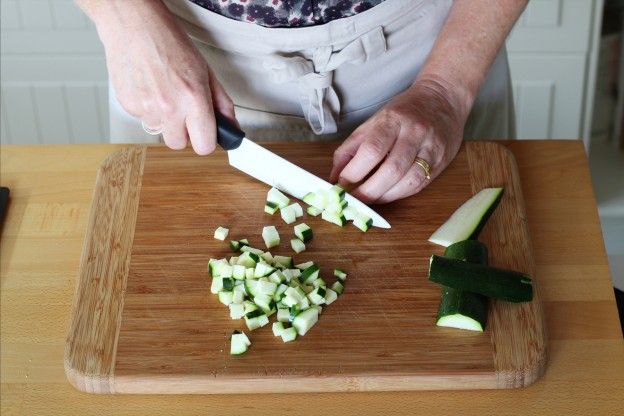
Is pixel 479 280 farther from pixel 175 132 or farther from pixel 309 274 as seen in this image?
pixel 175 132

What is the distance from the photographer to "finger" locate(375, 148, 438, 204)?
5.16 ft

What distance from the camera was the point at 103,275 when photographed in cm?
148

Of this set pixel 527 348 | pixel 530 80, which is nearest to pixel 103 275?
pixel 527 348

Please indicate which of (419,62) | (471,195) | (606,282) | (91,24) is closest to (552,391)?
(606,282)

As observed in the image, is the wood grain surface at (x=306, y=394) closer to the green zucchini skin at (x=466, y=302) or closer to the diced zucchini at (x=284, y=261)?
the green zucchini skin at (x=466, y=302)

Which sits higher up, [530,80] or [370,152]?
[370,152]

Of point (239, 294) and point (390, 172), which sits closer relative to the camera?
point (239, 294)

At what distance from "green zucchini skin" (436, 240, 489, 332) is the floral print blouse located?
45 cm

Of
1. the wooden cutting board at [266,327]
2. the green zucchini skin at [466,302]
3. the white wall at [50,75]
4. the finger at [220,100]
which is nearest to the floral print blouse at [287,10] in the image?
the finger at [220,100]

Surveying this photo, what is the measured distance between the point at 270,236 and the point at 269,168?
0.43ft

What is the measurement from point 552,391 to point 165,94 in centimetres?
74

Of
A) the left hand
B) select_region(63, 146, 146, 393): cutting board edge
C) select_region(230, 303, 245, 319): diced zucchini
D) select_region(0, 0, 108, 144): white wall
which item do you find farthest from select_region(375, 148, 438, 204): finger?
select_region(0, 0, 108, 144): white wall

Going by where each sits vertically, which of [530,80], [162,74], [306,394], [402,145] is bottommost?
[530,80]

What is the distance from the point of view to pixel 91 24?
2580 millimetres
